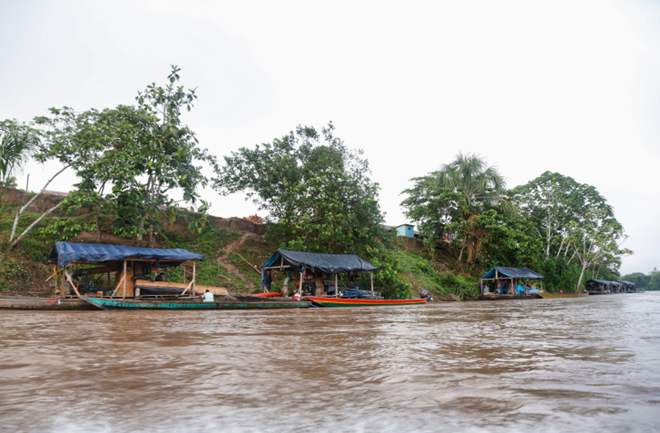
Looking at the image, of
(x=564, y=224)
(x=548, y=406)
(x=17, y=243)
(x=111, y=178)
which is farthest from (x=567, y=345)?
(x=564, y=224)

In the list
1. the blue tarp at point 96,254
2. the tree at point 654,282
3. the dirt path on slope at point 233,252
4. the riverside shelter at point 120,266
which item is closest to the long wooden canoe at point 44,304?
the riverside shelter at point 120,266

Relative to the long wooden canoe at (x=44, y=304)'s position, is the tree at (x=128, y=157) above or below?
above

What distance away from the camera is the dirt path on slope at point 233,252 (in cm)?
1922

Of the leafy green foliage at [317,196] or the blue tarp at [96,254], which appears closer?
the blue tarp at [96,254]

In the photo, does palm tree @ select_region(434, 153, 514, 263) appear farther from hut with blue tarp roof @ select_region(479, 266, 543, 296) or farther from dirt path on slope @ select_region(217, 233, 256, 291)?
dirt path on slope @ select_region(217, 233, 256, 291)

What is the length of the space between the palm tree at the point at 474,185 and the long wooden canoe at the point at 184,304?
16716 mm

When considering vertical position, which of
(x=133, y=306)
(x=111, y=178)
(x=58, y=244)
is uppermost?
(x=111, y=178)

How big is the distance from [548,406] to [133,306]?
36.9ft

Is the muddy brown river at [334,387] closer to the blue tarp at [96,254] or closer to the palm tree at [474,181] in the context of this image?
the blue tarp at [96,254]

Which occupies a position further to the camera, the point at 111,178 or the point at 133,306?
the point at 111,178

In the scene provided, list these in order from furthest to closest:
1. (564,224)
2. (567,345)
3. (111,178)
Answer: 1. (564,224)
2. (111,178)
3. (567,345)

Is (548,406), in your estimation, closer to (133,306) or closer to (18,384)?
(18,384)

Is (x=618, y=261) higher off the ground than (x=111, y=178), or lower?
lower

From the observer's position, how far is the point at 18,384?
79.4 inches
